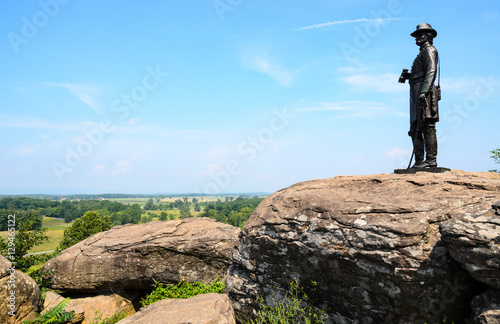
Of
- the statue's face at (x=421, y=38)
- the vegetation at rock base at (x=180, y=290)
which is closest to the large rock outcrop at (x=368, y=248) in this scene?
the vegetation at rock base at (x=180, y=290)

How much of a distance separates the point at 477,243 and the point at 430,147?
4.32 metres

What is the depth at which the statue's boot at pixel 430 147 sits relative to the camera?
27.5 feet

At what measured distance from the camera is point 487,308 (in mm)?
4703

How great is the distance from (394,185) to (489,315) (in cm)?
330

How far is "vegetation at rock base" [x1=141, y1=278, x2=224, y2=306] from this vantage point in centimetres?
1105

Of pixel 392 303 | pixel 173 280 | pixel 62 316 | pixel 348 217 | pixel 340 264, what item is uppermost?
pixel 348 217

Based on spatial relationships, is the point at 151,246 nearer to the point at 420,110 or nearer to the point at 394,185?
the point at 394,185

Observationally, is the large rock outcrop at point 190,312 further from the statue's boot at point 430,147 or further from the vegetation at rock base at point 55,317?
the statue's boot at point 430,147

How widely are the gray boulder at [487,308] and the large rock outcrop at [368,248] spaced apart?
39 centimetres

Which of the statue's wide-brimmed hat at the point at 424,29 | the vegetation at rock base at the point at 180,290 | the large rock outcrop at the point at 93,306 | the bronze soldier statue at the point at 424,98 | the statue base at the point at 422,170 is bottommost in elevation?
the large rock outcrop at the point at 93,306

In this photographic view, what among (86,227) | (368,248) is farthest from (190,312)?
(86,227)

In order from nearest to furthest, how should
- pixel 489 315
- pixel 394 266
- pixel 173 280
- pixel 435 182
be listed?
pixel 489 315, pixel 394 266, pixel 435 182, pixel 173 280

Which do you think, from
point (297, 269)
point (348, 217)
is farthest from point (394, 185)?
point (297, 269)

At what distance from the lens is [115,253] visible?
1224cm
